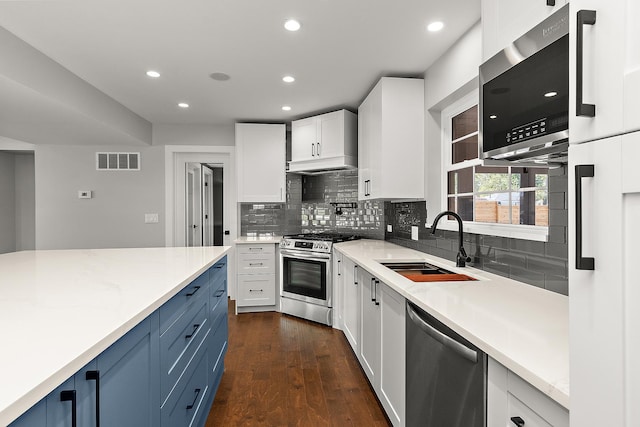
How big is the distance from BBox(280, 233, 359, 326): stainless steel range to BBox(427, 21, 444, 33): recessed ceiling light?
221cm

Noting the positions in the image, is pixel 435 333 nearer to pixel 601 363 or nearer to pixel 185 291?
pixel 601 363

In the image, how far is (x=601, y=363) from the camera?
1.99 ft

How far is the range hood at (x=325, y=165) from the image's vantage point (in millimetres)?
4001

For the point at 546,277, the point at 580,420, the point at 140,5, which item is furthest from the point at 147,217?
the point at 580,420

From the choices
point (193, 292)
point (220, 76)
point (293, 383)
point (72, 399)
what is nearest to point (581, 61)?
point (72, 399)

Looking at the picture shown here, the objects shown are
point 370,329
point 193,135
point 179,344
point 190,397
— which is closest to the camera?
point 179,344

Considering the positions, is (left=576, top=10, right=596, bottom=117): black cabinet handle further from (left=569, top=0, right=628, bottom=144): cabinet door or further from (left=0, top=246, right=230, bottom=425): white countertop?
(left=0, top=246, right=230, bottom=425): white countertop

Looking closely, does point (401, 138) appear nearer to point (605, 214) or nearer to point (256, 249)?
point (256, 249)

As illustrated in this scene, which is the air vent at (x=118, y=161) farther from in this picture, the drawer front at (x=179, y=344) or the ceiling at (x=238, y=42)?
the drawer front at (x=179, y=344)

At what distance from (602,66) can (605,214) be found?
25 centimetres

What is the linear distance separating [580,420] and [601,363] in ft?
0.46

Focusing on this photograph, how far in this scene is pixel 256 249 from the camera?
437cm

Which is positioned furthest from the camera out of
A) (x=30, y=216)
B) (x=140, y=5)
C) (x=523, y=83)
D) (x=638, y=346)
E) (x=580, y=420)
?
(x=30, y=216)

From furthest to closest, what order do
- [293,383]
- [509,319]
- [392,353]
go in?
1. [293,383]
2. [392,353]
3. [509,319]
